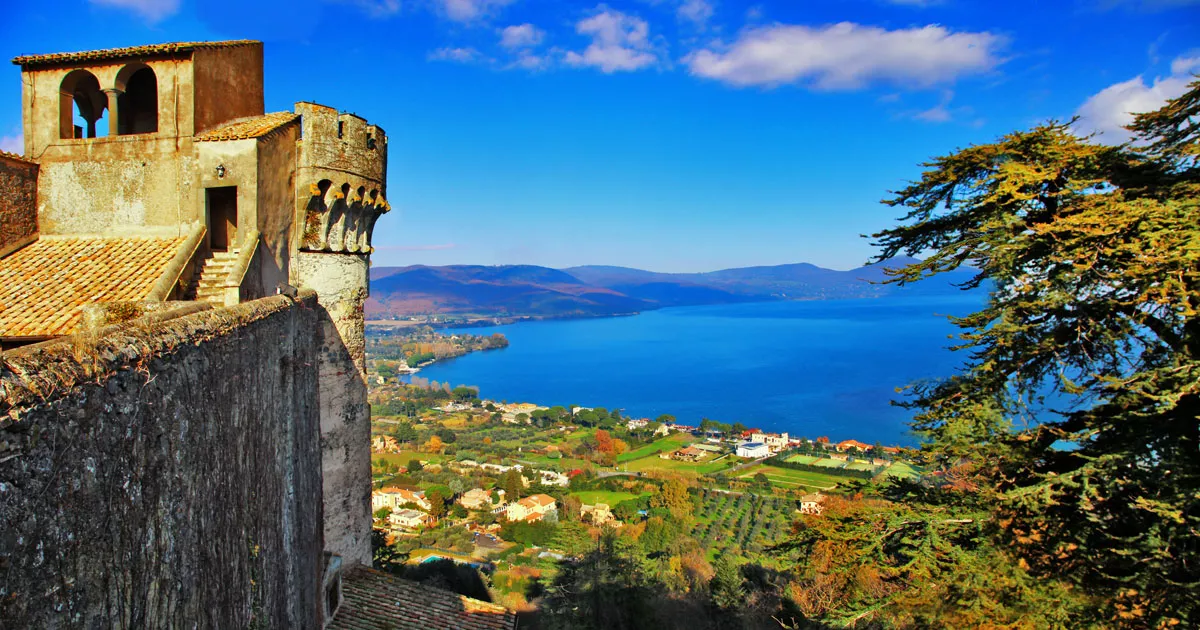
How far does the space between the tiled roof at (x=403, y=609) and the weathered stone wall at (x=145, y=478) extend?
461cm

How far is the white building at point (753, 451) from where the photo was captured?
6656cm

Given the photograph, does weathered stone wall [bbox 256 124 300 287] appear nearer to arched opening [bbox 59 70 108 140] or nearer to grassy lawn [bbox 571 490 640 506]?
arched opening [bbox 59 70 108 140]

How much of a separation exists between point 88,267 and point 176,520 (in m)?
7.72

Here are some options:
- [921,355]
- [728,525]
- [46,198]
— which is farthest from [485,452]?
[921,355]

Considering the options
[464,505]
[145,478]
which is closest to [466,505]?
[464,505]

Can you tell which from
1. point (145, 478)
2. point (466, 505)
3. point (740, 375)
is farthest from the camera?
point (740, 375)

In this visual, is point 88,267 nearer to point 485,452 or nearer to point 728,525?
point 728,525

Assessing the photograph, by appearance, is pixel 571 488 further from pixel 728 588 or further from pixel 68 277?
pixel 68 277

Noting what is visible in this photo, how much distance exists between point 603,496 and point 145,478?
167 feet

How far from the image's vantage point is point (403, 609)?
34.3 ft

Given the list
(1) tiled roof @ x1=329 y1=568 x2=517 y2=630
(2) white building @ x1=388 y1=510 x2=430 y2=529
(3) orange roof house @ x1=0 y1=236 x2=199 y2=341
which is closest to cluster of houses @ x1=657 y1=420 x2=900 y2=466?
(2) white building @ x1=388 y1=510 x2=430 y2=529

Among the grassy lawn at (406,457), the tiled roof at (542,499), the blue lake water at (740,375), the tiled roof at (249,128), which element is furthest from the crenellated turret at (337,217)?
the blue lake water at (740,375)

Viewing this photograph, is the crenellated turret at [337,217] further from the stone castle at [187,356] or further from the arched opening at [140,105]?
the arched opening at [140,105]

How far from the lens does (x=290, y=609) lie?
644cm
